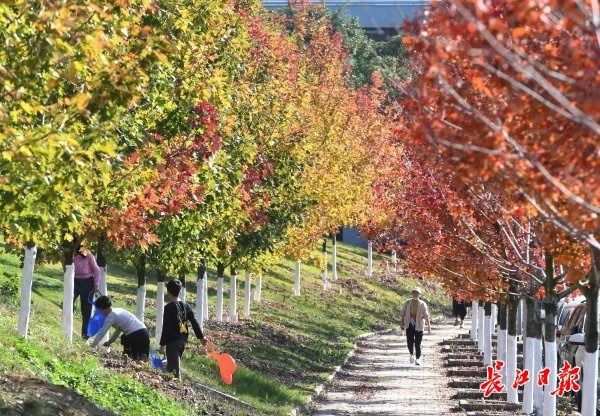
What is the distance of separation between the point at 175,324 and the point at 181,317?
13cm

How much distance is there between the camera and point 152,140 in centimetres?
1645

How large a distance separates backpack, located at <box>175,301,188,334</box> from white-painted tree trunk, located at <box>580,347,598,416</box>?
15.8 ft

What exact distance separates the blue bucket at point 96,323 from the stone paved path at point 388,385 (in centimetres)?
404

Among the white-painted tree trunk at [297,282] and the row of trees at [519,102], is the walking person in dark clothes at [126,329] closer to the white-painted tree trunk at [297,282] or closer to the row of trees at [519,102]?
the row of trees at [519,102]

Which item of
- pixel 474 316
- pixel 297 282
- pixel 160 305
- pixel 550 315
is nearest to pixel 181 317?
pixel 550 315

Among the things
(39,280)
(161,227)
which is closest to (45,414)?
(161,227)

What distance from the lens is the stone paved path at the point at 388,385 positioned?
22.2 meters

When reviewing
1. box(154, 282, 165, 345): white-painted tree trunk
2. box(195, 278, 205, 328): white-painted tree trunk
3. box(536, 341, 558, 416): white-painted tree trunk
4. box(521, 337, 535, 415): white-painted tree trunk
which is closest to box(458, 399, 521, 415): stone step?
box(521, 337, 535, 415): white-painted tree trunk

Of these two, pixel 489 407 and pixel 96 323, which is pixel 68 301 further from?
pixel 489 407

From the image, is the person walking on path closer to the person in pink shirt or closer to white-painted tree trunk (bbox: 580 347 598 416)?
the person in pink shirt

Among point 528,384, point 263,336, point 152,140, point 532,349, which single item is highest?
point 152,140

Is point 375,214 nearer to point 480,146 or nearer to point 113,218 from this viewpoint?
point 113,218

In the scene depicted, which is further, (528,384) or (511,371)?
(511,371)

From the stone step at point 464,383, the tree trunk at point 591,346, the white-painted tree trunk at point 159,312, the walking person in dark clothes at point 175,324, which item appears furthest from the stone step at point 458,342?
the tree trunk at point 591,346
